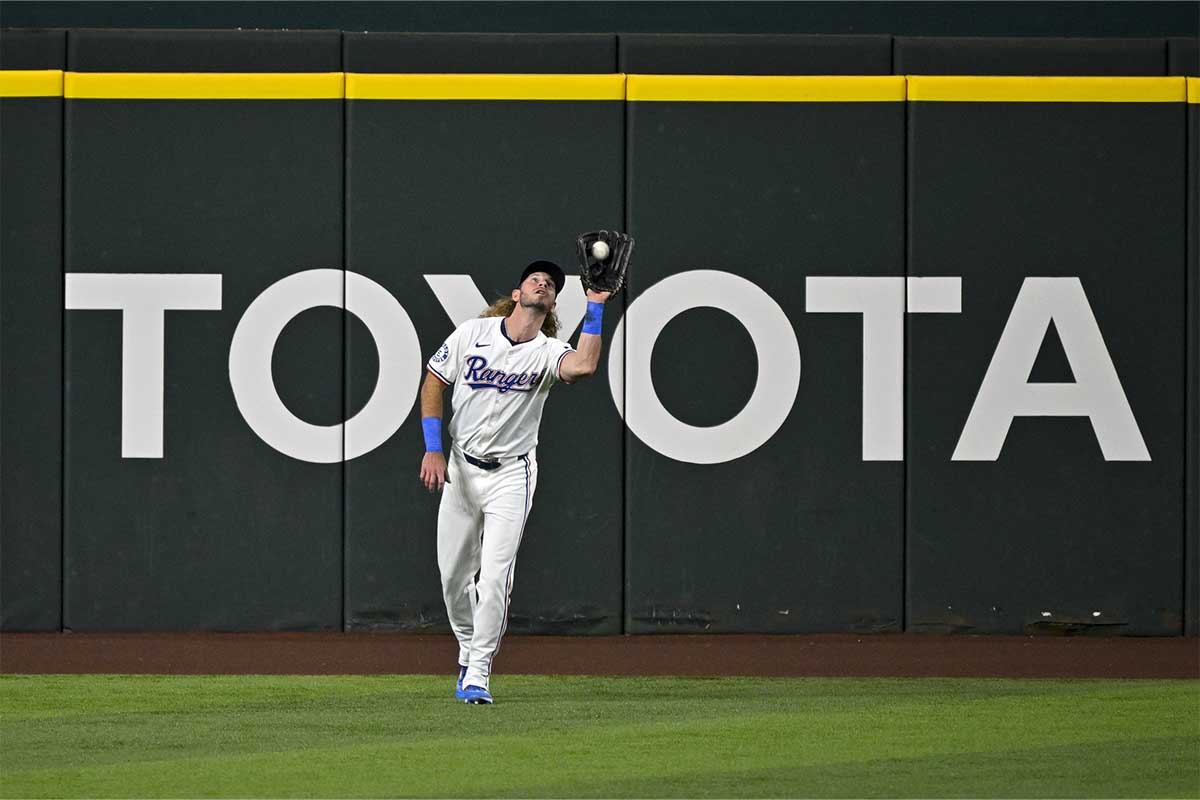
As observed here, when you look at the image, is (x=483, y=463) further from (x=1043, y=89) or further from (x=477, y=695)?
(x=1043, y=89)

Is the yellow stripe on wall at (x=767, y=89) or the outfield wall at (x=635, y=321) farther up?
the yellow stripe on wall at (x=767, y=89)

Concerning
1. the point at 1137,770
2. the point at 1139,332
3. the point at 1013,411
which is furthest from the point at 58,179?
the point at 1137,770

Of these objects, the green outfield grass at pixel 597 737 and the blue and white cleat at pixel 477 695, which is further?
the blue and white cleat at pixel 477 695

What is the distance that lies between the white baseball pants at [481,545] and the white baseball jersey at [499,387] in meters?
0.09

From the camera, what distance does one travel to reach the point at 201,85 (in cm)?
1029

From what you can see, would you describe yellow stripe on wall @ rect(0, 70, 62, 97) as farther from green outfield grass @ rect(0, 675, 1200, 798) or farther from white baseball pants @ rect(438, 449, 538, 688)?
white baseball pants @ rect(438, 449, 538, 688)

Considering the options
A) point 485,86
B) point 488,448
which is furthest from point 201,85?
point 488,448

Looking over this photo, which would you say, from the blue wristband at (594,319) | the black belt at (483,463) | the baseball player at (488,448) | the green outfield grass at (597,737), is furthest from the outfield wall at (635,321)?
the blue wristband at (594,319)

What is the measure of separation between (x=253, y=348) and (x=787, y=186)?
325cm

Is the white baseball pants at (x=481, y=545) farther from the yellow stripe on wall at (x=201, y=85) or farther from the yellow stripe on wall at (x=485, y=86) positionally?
the yellow stripe on wall at (x=201, y=85)

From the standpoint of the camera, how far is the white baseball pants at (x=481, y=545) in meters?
7.64

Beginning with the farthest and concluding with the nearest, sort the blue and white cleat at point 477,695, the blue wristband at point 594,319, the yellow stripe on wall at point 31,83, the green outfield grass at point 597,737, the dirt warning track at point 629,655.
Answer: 1. the yellow stripe on wall at point 31,83
2. the dirt warning track at point 629,655
3. the blue and white cleat at point 477,695
4. the blue wristband at point 594,319
5. the green outfield grass at point 597,737

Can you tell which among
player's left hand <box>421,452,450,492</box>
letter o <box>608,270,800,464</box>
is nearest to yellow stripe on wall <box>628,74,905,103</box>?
letter o <box>608,270,800,464</box>

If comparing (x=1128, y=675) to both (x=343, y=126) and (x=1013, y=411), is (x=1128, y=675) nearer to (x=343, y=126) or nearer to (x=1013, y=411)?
(x=1013, y=411)
